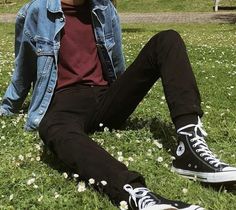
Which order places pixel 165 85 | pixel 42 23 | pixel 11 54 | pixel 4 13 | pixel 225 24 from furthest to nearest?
pixel 4 13 → pixel 225 24 → pixel 11 54 → pixel 42 23 → pixel 165 85

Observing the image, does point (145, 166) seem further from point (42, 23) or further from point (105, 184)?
point (42, 23)

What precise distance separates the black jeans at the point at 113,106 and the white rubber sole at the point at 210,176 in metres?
0.55

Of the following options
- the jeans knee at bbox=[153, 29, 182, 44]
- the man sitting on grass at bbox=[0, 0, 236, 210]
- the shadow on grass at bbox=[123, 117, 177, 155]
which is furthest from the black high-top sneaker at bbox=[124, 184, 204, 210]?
the jeans knee at bbox=[153, 29, 182, 44]

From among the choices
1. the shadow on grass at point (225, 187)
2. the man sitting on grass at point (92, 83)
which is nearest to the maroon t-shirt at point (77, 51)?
the man sitting on grass at point (92, 83)

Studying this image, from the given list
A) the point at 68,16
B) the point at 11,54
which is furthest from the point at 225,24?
the point at 68,16

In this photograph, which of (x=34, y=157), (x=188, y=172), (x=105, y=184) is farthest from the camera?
(x=34, y=157)

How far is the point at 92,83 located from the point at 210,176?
1.99 m

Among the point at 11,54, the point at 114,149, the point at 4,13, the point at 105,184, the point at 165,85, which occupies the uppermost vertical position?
the point at 165,85

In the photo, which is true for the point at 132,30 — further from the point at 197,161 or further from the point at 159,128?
the point at 197,161

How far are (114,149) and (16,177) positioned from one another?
120 centimetres

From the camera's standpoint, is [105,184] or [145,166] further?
[145,166]

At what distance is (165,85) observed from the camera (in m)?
5.21

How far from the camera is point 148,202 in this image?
13.0 feet

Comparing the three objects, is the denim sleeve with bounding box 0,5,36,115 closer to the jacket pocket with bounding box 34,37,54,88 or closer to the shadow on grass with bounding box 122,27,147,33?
the jacket pocket with bounding box 34,37,54,88
